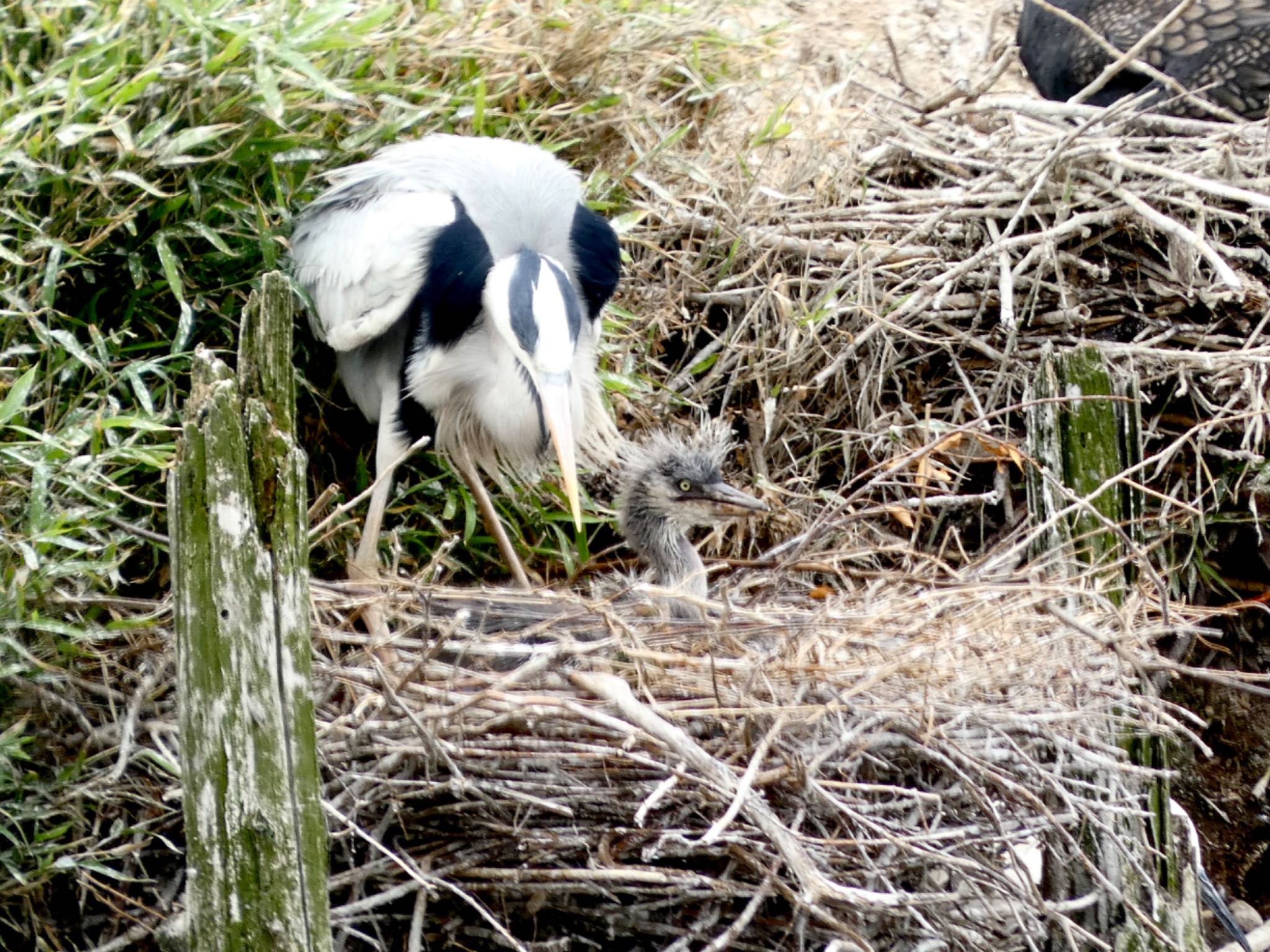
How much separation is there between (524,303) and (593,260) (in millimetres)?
358

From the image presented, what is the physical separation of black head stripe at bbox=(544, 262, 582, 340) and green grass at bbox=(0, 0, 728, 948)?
507 mm

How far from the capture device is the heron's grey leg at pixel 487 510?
3148 mm

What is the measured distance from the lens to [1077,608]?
2.36 m

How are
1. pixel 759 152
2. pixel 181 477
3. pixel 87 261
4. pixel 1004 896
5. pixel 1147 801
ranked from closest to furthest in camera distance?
pixel 181 477
pixel 1004 896
pixel 1147 801
pixel 87 261
pixel 759 152

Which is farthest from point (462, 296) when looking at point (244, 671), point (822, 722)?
point (244, 671)

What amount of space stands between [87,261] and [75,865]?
104 centimetres

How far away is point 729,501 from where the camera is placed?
9.84 ft

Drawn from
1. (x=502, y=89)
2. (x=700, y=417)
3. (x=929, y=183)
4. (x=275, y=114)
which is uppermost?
(x=275, y=114)

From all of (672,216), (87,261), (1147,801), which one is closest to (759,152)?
(672,216)

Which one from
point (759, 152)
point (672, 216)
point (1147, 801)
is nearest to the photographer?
point (1147, 801)

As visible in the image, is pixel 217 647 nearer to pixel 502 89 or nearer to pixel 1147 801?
pixel 1147 801

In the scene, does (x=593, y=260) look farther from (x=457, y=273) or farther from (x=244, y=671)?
(x=244, y=671)

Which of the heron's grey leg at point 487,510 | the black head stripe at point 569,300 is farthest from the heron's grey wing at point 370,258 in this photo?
the heron's grey leg at point 487,510

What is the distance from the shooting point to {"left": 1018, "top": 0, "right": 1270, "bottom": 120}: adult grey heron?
12.3 feet
